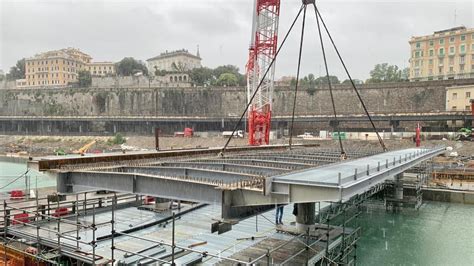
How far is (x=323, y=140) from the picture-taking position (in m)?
62.8

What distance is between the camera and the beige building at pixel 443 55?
9138 centimetres

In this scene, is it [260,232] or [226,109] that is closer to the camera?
[260,232]

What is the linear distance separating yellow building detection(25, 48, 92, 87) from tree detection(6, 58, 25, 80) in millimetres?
23771

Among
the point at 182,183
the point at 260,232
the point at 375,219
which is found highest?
the point at 182,183

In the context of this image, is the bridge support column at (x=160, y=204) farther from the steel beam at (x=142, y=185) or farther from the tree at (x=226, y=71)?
the tree at (x=226, y=71)

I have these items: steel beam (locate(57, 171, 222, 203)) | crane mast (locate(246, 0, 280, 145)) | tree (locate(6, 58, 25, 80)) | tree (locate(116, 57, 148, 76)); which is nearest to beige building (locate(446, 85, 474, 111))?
crane mast (locate(246, 0, 280, 145))

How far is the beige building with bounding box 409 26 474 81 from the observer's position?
91.4m

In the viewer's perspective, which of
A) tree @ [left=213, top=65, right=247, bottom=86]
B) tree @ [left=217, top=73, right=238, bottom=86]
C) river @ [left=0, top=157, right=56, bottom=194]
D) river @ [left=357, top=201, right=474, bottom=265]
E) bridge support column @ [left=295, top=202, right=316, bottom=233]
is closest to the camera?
bridge support column @ [left=295, top=202, right=316, bottom=233]

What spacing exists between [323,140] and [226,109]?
38.4 metres

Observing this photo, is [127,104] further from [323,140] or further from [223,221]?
[223,221]

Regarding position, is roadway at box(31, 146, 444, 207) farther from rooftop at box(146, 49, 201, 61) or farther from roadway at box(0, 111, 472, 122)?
rooftop at box(146, 49, 201, 61)

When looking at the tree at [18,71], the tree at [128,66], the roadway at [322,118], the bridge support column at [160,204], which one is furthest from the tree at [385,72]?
the tree at [18,71]

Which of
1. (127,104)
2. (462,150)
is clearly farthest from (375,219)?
(127,104)

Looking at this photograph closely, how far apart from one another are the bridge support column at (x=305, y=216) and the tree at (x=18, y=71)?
180m
